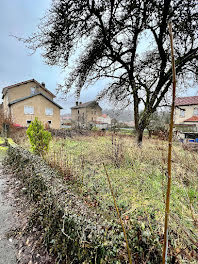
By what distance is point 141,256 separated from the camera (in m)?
1.12

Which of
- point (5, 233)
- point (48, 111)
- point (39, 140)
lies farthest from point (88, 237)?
point (48, 111)

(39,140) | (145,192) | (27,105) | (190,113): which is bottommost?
(145,192)

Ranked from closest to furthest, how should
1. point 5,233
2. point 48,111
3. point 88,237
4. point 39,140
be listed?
1. point 88,237
2. point 5,233
3. point 39,140
4. point 48,111

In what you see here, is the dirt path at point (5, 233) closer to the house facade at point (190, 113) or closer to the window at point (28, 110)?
the window at point (28, 110)

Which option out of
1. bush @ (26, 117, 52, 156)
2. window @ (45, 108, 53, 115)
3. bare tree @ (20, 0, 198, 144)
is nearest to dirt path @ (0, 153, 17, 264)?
bush @ (26, 117, 52, 156)

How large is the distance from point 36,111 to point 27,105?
61.3 inches

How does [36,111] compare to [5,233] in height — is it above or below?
above

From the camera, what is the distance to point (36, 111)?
2144cm

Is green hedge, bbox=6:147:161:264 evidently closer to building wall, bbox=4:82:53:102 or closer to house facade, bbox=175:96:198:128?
building wall, bbox=4:82:53:102

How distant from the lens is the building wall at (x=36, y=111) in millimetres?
19797

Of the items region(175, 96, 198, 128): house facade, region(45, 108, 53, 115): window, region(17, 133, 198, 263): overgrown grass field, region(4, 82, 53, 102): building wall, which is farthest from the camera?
region(45, 108, 53, 115): window

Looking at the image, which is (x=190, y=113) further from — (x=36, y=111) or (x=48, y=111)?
(x=36, y=111)

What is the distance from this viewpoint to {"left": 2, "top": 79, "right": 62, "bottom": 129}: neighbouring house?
19906mm

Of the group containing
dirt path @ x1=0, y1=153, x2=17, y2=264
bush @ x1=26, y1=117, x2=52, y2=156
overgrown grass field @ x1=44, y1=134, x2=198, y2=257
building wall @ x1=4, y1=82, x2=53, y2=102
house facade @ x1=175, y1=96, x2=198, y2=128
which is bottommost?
dirt path @ x1=0, y1=153, x2=17, y2=264
